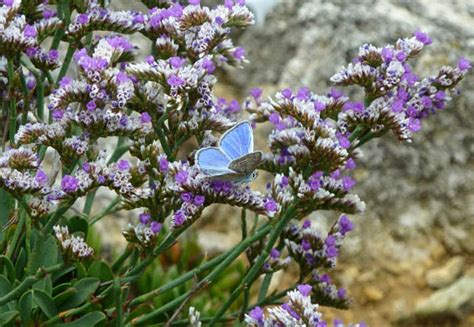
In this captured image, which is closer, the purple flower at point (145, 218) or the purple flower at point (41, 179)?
the purple flower at point (41, 179)

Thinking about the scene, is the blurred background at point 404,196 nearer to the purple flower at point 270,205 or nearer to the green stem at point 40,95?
the green stem at point 40,95

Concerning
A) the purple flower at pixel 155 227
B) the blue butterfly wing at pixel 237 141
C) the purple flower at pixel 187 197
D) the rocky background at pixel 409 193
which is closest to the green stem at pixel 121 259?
the purple flower at pixel 155 227

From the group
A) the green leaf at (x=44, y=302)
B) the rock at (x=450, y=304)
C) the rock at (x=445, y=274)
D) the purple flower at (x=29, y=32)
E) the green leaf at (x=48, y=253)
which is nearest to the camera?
the purple flower at (x=29, y=32)

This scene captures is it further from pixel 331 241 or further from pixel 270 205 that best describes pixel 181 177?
pixel 331 241

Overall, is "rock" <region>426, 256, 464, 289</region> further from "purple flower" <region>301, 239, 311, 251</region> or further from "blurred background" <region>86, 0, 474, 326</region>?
"purple flower" <region>301, 239, 311, 251</region>

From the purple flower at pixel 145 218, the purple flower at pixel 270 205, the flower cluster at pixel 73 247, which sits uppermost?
the purple flower at pixel 270 205

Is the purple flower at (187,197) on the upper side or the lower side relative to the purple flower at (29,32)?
lower

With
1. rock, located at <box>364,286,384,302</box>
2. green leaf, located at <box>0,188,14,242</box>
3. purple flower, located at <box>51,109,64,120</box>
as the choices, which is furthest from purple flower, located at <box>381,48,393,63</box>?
rock, located at <box>364,286,384,302</box>

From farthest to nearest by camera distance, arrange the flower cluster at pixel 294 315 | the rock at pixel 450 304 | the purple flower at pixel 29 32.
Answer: the rock at pixel 450 304, the purple flower at pixel 29 32, the flower cluster at pixel 294 315
